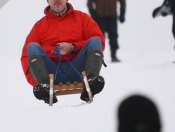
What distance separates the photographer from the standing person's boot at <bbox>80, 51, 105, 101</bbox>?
2.24 metres

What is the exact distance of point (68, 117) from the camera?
217 centimetres

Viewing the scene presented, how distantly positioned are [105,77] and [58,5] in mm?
1596

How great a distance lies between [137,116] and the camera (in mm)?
1001

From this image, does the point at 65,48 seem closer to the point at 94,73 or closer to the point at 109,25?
the point at 94,73

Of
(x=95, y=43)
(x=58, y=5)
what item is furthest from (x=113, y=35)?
(x=95, y=43)

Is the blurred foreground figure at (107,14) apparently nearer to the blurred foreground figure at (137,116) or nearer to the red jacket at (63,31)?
the red jacket at (63,31)

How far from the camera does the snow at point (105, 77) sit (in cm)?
211

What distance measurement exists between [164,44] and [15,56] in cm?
191

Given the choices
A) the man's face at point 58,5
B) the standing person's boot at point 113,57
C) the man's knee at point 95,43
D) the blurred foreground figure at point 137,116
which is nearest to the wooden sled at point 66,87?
the man's knee at point 95,43

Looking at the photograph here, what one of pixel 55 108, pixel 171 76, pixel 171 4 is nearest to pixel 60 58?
pixel 55 108

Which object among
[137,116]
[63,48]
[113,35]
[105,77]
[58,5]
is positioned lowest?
[113,35]

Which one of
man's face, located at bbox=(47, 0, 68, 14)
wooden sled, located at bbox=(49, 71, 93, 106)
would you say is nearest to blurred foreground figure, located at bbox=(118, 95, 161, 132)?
wooden sled, located at bbox=(49, 71, 93, 106)

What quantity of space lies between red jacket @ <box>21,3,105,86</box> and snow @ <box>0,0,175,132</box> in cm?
30

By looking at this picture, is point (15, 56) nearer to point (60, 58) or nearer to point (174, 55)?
point (174, 55)
